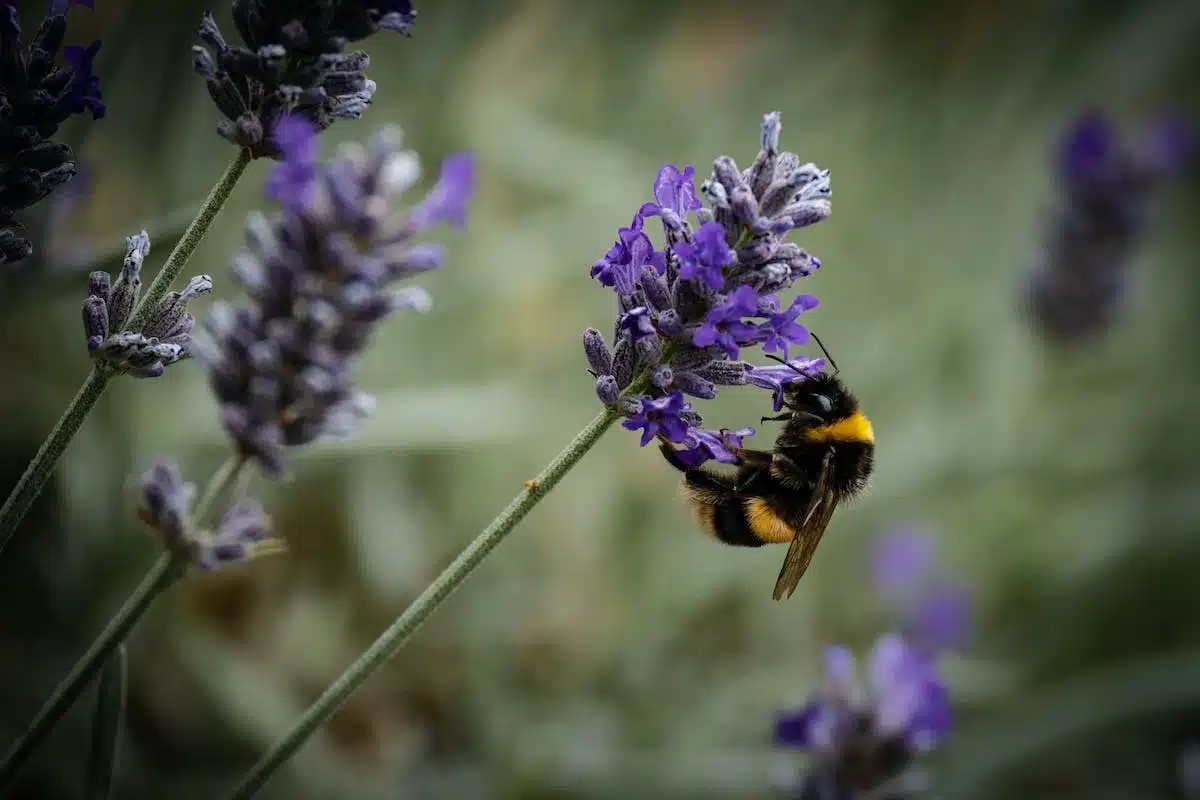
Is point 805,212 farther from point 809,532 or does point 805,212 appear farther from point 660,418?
point 809,532

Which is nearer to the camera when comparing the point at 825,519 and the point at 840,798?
the point at 825,519

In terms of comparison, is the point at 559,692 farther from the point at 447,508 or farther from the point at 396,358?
the point at 396,358

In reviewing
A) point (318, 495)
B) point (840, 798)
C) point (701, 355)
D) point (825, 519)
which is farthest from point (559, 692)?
point (701, 355)

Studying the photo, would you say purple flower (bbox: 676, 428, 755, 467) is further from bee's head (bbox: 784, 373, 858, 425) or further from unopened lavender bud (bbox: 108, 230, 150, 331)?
unopened lavender bud (bbox: 108, 230, 150, 331)

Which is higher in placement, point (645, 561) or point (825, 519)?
point (645, 561)

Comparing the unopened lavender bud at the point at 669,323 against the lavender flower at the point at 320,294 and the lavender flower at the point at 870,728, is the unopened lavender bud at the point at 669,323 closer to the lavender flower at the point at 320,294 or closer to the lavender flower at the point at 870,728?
the lavender flower at the point at 320,294

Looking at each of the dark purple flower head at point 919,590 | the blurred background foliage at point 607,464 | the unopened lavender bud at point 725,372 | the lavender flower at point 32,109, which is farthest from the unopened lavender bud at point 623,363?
the dark purple flower head at point 919,590
